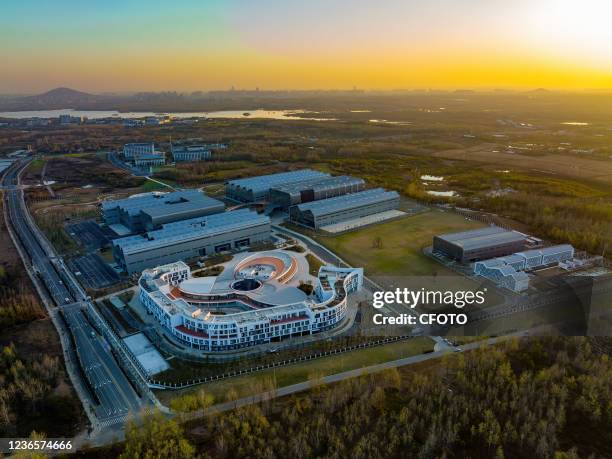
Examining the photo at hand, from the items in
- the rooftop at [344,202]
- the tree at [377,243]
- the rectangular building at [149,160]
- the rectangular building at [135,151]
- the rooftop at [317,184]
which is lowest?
the tree at [377,243]

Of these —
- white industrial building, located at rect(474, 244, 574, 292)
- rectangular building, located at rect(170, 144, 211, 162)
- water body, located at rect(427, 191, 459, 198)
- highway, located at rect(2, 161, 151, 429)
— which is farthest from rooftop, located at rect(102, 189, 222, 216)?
rectangular building, located at rect(170, 144, 211, 162)

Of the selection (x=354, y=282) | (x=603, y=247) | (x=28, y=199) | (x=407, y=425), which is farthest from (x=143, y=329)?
(x=28, y=199)

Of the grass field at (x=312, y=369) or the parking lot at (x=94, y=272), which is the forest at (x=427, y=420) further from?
the parking lot at (x=94, y=272)

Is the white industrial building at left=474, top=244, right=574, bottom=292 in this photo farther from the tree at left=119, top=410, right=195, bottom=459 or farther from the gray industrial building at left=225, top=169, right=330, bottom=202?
the gray industrial building at left=225, top=169, right=330, bottom=202

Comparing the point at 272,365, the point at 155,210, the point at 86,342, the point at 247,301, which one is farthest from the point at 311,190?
the point at 86,342

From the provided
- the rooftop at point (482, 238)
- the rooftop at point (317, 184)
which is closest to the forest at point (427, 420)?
the rooftop at point (482, 238)

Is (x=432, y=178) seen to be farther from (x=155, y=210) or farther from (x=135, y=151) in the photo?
(x=135, y=151)
